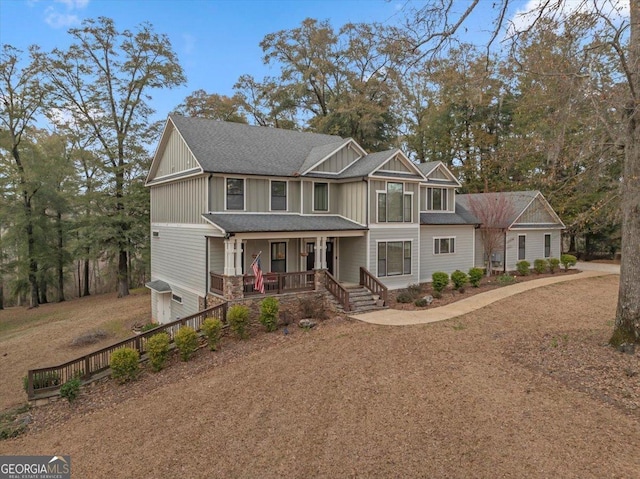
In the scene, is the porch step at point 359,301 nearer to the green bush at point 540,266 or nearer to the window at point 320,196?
the window at point 320,196

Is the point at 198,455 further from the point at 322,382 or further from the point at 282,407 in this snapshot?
the point at 322,382

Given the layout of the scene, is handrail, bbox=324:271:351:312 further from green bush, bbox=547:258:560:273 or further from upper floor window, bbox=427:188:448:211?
green bush, bbox=547:258:560:273

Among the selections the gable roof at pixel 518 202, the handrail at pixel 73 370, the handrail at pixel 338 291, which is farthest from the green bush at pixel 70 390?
the gable roof at pixel 518 202

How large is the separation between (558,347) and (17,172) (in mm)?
32578

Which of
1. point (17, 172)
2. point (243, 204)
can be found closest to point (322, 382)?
point (243, 204)

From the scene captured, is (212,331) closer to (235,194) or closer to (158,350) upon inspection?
(158,350)

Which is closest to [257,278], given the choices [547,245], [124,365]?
[124,365]

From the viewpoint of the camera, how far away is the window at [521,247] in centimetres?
2509

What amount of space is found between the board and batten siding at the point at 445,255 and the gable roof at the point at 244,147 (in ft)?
22.8

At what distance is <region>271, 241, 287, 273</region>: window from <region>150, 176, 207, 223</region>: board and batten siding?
3.25 metres

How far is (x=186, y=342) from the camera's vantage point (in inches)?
493

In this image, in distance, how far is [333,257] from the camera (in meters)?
18.6

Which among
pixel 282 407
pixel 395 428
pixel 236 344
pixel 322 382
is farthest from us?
pixel 236 344

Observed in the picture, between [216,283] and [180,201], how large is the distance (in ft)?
16.8
